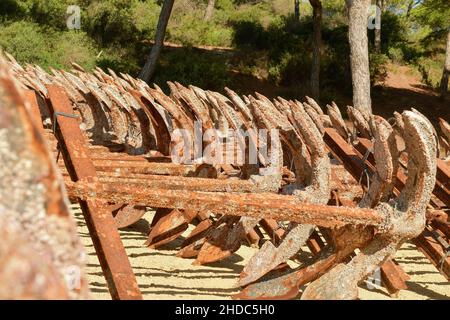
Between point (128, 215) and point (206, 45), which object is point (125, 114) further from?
point (206, 45)

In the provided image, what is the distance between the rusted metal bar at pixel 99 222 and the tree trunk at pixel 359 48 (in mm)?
9492

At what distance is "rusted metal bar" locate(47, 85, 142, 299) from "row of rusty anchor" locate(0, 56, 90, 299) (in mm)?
1394

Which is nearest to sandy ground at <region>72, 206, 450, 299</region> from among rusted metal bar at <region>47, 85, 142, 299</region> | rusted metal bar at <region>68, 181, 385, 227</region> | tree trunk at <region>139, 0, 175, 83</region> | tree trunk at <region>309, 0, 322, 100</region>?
rusted metal bar at <region>47, 85, 142, 299</region>

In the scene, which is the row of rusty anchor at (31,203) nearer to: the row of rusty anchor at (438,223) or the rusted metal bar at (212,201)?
the rusted metal bar at (212,201)

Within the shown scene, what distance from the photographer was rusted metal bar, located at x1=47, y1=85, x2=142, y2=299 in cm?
249

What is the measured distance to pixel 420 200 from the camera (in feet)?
10.6

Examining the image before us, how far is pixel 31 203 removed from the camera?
3.47 feet

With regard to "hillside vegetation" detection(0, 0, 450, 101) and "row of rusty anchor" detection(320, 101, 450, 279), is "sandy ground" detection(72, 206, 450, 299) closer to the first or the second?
"row of rusty anchor" detection(320, 101, 450, 279)

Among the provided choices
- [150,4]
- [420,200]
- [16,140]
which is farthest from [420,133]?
[150,4]

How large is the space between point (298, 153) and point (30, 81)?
5.05 metres

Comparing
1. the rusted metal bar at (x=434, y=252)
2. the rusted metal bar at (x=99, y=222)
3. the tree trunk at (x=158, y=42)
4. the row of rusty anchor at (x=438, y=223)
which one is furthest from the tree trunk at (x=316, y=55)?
the rusted metal bar at (x=99, y=222)

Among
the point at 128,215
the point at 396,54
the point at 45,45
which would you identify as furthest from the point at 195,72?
the point at 128,215

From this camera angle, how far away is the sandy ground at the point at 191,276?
14.1 ft

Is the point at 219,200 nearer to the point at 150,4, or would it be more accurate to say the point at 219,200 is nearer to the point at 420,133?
the point at 420,133
